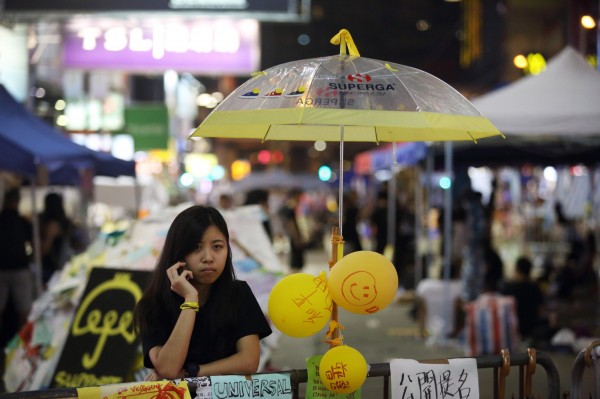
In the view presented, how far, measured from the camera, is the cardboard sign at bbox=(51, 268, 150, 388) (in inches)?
281

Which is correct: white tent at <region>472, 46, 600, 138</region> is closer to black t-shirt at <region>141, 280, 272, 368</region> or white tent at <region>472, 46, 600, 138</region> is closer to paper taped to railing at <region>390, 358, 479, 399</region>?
paper taped to railing at <region>390, 358, 479, 399</region>

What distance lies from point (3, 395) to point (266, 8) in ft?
27.5

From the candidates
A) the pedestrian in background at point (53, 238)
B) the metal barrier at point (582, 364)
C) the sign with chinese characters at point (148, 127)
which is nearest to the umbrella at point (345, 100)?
the metal barrier at point (582, 364)

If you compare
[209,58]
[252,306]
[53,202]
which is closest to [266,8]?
[209,58]

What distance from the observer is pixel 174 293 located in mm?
4074

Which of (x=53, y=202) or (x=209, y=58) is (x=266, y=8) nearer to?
(x=209, y=58)

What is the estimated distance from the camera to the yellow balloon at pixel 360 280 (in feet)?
13.2

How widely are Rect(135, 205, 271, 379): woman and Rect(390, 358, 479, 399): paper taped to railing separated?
0.63m

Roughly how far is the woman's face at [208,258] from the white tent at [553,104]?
263 inches

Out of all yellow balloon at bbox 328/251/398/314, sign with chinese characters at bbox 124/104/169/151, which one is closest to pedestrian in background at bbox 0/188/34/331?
yellow balloon at bbox 328/251/398/314

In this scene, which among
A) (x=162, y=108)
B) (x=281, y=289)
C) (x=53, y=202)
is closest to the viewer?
(x=281, y=289)

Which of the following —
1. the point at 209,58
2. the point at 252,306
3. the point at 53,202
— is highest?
the point at 209,58

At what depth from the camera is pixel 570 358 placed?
35.9 feet

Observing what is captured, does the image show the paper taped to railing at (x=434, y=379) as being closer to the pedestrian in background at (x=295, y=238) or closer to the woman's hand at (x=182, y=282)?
the woman's hand at (x=182, y=282)
